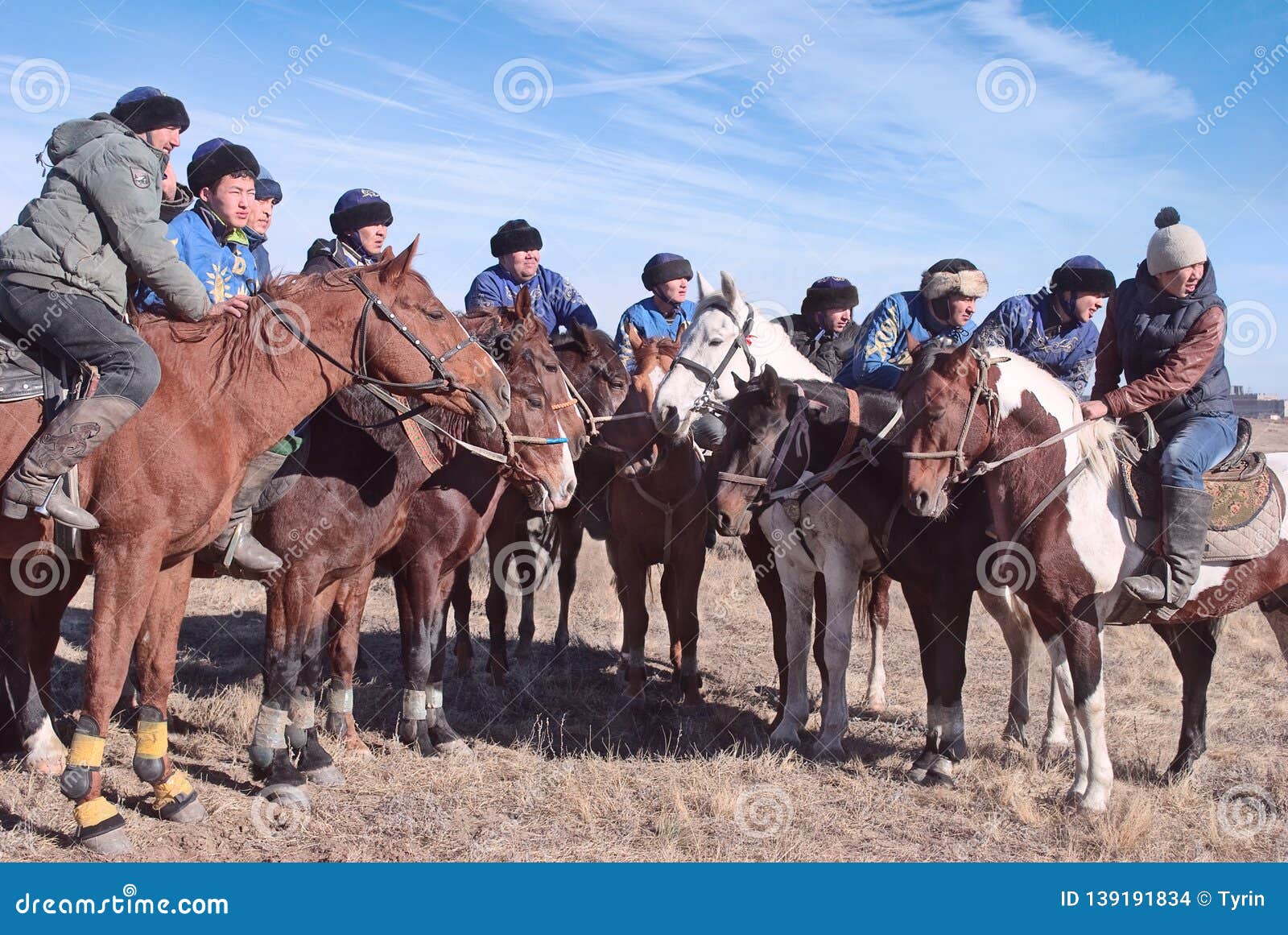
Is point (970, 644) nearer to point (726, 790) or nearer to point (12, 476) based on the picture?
point (726, 790)

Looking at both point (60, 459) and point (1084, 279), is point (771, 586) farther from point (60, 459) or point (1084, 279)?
point (60, 459)

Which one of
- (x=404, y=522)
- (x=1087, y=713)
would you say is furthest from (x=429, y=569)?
(x=1087, y=713)

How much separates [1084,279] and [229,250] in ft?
17.8

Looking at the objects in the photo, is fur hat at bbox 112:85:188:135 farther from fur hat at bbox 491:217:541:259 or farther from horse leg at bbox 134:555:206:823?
fur hat at bbox 491:217:541:259

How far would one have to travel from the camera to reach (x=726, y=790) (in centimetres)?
569

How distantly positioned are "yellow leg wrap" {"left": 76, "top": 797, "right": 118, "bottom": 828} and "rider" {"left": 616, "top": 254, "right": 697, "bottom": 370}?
5379 millimetres

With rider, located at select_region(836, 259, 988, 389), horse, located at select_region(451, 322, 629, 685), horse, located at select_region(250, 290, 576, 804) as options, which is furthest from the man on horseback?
rider, located at select_region(836, 259, 988, 389)

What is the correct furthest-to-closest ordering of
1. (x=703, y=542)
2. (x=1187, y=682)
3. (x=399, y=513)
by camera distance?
(x=703, y=542), (x=1187, y=682), (x=399, y=513)

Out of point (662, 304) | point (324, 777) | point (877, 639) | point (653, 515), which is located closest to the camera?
point (324, 777)

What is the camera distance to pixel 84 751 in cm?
466

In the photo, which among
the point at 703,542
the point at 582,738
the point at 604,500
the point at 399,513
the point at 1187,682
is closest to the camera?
the point at 399,513

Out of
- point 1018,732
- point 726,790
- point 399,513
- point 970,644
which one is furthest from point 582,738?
point 970,644

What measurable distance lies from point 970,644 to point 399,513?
6423mm

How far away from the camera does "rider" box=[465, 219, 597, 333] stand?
8578mm
